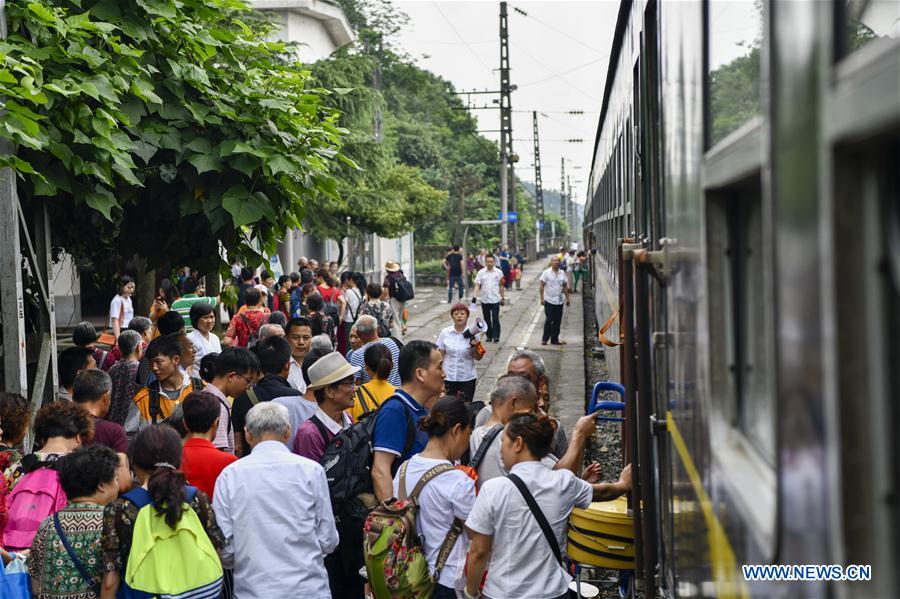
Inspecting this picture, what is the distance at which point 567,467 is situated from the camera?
4.41 meters

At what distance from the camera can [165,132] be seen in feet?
23.7

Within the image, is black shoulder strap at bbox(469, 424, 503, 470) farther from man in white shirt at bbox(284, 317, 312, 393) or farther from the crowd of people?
man in white shirt at bbox(284, 317, 312, 393)

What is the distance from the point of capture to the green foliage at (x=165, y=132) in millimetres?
6418

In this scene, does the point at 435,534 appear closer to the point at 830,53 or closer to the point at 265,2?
the point at 830,53

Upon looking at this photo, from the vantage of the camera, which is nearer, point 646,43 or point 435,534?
point 646,43

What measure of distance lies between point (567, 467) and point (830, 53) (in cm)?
334

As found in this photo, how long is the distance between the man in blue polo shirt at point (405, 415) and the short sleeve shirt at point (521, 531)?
1007mm

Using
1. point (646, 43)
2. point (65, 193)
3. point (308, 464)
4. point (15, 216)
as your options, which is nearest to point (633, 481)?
point (308, 464)

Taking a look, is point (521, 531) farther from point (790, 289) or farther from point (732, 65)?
point (790, 289)

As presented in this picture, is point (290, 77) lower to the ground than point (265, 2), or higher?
lower

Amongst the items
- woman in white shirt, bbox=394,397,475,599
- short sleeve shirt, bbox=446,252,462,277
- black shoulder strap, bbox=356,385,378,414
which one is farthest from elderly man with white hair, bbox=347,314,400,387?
short sleeve shirt, bbox=446,252,462,277

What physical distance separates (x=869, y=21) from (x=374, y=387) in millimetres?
5163

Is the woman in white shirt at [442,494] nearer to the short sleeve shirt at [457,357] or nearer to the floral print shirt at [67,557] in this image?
the floral print shirt at [67,557]

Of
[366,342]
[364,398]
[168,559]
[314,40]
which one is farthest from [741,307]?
[314,40]
